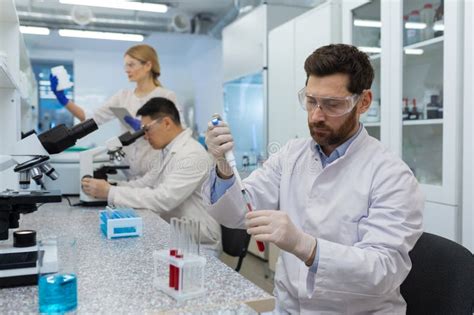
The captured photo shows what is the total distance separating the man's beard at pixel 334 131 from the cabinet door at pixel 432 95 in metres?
→ 0.83

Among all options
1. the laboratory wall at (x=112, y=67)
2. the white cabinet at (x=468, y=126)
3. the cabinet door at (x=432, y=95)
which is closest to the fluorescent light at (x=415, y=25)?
the cabinet door at (x=432, y=95)

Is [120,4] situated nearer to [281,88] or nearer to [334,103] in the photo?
[281,88]

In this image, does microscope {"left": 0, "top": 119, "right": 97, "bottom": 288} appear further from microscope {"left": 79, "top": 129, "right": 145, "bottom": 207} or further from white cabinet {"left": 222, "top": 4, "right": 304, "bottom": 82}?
white cabinet {"left": 222, "top": 4, "right": 304, "bottom": 82}

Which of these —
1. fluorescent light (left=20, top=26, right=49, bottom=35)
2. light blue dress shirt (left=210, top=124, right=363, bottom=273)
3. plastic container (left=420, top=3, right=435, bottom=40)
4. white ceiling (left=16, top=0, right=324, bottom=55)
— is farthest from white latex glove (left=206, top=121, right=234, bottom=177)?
fluorescent light (left=20, top=26, right=49, bottom=35)

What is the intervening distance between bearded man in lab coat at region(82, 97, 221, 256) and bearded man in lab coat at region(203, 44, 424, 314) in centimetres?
62

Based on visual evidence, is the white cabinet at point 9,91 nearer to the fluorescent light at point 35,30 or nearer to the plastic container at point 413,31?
the plastic container at point 413,31

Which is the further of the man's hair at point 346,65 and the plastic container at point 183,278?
the man's hair at point 346,65

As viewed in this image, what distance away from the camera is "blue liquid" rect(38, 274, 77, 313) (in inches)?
32.1

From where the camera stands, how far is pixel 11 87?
189 cm

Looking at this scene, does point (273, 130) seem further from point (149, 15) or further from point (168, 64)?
point (168, 64)

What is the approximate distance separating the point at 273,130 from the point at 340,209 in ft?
7.73

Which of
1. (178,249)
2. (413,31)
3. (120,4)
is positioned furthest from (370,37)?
(120,4)

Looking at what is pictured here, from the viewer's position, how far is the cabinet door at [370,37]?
235cm

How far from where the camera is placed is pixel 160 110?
219 cm
